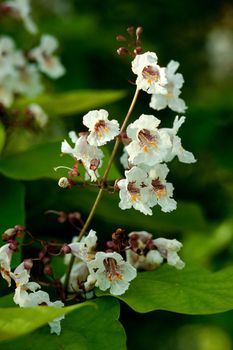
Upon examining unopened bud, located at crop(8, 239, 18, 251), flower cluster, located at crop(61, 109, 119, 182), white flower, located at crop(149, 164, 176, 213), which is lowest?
unopened bud, located at crop(8, 239, 18, 251)

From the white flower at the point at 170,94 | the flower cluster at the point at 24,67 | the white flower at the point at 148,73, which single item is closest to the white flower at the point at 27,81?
the flower cluster at the point at 24,67

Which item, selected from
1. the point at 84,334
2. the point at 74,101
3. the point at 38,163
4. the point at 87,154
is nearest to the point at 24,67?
the point at 74,101

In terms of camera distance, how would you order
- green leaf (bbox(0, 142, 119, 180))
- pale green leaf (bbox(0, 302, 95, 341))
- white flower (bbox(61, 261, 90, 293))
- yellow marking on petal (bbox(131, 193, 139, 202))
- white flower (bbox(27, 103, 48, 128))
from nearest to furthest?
1. pale green leaf (bbox(0, 302, 95, 341))
2. yellow marking on petal (bbox(131, 193, 139, 202))
3. white flower (bbox(61, 261, 90, 293))
4. green leaf (bbox(0, 142, 119, 180))
5. white flower (bbox(27, 103, 48, 128))

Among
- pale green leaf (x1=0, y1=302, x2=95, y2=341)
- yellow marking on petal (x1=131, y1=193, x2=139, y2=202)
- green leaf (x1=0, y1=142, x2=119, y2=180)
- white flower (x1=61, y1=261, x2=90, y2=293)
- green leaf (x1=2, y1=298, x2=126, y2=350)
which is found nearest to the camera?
pale green leaf (x1=0, y1=302, x2=95, y2=341)

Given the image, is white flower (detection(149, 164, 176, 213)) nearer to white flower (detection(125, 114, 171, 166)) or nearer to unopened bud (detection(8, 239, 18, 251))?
white flower (detection(125, 114, 171, 166))

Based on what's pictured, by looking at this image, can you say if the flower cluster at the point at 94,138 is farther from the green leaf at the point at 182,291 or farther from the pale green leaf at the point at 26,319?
the pale green leaf at the point at 26,319

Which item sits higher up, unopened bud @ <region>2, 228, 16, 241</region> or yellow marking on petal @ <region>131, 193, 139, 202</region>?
yellow marking on petal @ <region>131, 193, 139, 202</region>

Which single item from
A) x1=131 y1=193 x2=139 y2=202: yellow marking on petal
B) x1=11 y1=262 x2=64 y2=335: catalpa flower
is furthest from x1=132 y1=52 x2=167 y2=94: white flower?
x1=11 y1=262 x2=64 y2=335: catalpa flower
